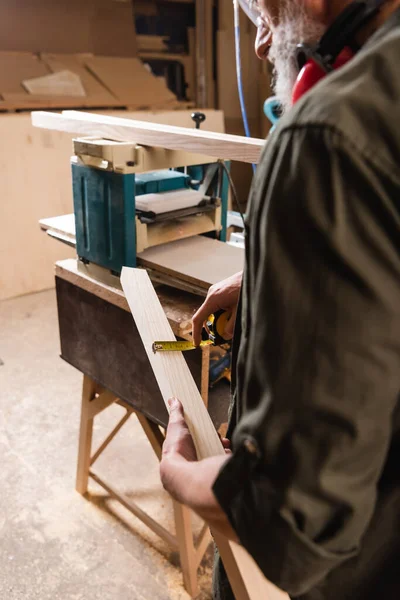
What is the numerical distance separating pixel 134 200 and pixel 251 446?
0.99 meters

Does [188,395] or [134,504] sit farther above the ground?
[188,395]

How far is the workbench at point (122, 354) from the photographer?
1.39 meters

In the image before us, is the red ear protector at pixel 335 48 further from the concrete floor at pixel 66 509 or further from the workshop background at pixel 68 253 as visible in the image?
the concrete floor at pixel 66 509

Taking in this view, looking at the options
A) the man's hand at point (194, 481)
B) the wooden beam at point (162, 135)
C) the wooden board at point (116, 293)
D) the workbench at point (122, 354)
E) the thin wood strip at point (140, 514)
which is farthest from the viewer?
the thin wood strip at point (140, 514)

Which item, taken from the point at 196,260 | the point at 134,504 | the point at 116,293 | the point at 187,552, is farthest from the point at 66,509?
the point at 196,260

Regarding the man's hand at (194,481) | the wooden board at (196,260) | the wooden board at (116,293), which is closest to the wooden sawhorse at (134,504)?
the wooden board at (116,293)

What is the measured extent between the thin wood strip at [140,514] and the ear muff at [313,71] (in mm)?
1551

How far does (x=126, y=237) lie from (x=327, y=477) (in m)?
1.02

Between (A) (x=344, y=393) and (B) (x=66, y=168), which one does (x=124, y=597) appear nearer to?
(A) (x=344, y=393)

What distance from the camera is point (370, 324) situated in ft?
1.36

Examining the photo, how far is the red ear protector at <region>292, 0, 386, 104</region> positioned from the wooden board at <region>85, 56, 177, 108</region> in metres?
3.76

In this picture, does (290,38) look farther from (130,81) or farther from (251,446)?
(130,81)

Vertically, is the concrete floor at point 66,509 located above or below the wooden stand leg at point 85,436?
below

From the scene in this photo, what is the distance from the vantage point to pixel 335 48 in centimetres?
54
